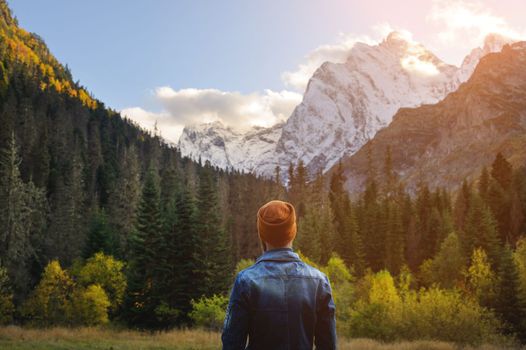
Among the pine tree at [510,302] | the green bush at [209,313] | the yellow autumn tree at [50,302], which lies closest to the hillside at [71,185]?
the yellow autumn tree at [50,302]

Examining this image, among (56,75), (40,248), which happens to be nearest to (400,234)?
(40,248)

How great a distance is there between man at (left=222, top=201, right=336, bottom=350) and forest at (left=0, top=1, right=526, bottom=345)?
119ft

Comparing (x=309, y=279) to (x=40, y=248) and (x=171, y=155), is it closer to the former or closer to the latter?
(x=40, y=248)

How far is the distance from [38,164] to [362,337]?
7298cm

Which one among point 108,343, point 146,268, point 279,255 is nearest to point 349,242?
point 146,268

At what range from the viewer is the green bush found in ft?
143

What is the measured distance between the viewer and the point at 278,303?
182 inches

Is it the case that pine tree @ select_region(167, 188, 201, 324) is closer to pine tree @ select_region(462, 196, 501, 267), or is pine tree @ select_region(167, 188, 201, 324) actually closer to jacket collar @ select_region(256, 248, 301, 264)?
pine tree @ select_region(462, 196, 501, 267)

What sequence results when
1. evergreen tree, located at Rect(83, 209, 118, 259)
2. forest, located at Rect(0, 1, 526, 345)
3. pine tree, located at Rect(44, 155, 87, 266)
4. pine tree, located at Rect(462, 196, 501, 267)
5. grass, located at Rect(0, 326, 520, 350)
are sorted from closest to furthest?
grass, located at Rect(0, 326, 520, 350), forest, located at Rect(0, 1, 526, 345), evergreen tree, located at Rect(83, 209, 118, 259), pine tree, located at Rect(462, 196, 501, 267), pine tree, located at Rect(44, 155, 87, 266)

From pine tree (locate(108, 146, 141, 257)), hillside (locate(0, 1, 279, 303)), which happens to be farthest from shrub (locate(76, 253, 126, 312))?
pine tree (locate(108, 146, 141, 257))

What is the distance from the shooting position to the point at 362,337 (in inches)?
1629

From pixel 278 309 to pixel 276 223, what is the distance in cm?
82

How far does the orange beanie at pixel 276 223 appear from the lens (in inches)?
192

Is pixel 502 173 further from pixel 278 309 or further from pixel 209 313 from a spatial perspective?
pixel 278 309
